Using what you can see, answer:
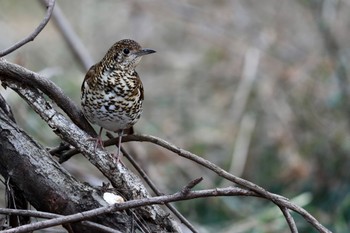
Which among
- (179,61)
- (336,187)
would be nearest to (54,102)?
(336,187)

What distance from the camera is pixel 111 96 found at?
2.27m

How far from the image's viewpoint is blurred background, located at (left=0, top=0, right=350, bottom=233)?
4.38 metres

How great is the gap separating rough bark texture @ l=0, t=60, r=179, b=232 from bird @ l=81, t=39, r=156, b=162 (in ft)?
1.34

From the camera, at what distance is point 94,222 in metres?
1.69

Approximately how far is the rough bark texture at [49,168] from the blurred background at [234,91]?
1688mm

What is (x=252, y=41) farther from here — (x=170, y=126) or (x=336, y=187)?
(x=336, y=187)

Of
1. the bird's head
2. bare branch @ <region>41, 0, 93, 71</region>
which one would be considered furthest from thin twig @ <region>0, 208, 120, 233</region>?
bare branch @ <region>41, 0, 93, 71</region>

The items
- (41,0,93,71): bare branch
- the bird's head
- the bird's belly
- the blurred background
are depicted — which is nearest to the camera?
the bird's belly

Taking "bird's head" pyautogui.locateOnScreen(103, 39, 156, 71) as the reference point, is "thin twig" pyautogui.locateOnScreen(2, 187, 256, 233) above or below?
below

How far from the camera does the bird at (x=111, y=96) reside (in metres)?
2.23

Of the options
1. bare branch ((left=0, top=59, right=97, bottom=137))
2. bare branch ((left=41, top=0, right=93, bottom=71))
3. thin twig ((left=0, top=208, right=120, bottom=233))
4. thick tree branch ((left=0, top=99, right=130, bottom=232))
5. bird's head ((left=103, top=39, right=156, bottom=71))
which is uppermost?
bare branch ((left=41, top=0, right=93, bottom=71))

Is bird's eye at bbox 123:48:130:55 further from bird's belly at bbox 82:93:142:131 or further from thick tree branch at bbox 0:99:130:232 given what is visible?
thick tree branch at bbox 0:99:130:232

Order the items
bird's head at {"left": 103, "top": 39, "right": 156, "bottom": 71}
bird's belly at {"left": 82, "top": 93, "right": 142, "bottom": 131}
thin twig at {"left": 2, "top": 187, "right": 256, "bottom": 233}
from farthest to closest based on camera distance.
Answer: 1. bird's head at {"left": 103, "top": 39, "right": 156, "bottom": 71}
2. bird's belly at {"left": 82, "top": 93, "right": 142, "bottom": 131}
3. thin twig at {"left": 2, "top": 187, "right": 256, "bottom": 233}

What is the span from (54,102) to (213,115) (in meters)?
4.50
